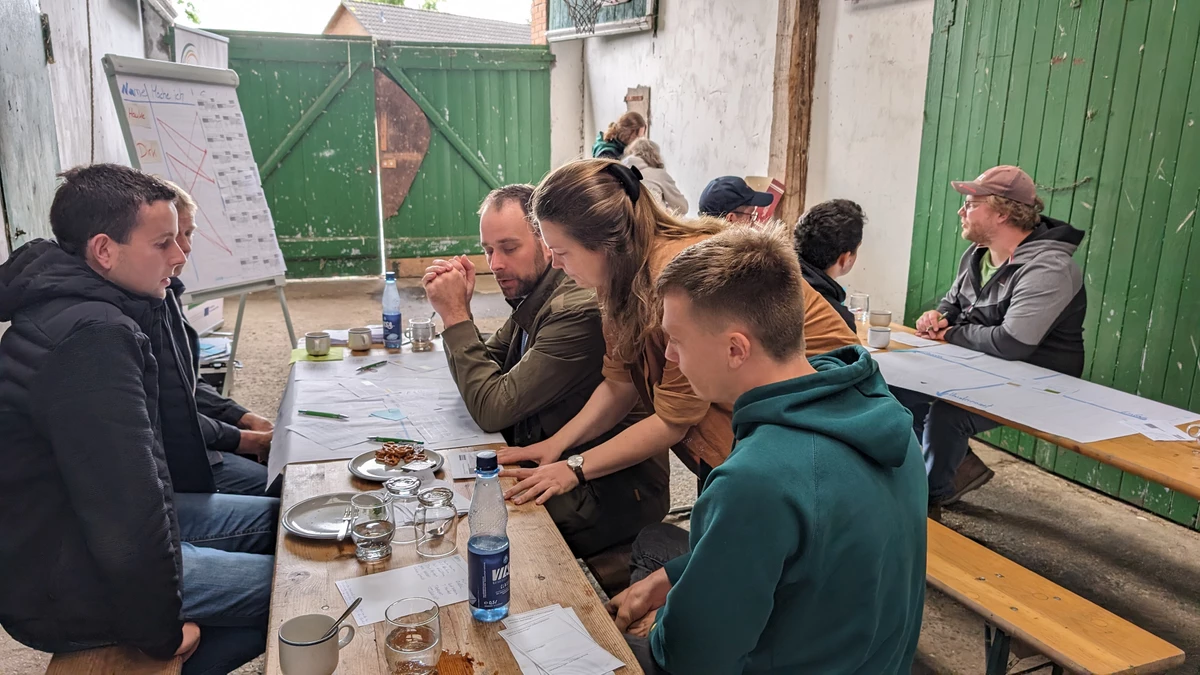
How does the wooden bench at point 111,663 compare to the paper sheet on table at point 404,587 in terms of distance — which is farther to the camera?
the wooden bench at point 111,663

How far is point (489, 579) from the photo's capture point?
1.43 m

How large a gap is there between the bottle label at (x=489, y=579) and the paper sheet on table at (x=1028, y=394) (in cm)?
184

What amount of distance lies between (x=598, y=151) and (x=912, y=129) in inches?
→ 98.8

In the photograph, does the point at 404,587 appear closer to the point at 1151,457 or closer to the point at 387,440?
the point at 387,440

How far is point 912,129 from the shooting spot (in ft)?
16.1

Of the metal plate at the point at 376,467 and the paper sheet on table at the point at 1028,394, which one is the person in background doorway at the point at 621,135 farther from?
the metal plate at the point at 376,467

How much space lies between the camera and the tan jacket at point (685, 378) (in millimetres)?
2090

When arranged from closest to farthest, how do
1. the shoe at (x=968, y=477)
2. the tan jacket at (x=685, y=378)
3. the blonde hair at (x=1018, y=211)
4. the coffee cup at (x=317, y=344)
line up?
the tan jacket at (x=685, y=378), the coffee cup at (x=317, y=344), the blonde hair at (x=1018, y=211), the shoe at (x=968, y=477)

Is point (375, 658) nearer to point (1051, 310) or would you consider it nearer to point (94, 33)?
point (1051, 310)

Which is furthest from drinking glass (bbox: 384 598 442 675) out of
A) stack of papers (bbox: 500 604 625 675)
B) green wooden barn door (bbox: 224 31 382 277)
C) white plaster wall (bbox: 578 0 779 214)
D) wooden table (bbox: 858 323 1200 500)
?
green wooden barn door (bbox: 224 31 382 277)

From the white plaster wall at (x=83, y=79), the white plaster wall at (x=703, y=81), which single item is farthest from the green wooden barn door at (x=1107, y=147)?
the white plaster wall at (x=83, y=79)

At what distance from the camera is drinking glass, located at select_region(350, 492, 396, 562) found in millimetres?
1650

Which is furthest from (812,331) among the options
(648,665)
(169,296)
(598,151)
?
(598,151)

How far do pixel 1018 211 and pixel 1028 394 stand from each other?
1.11m
